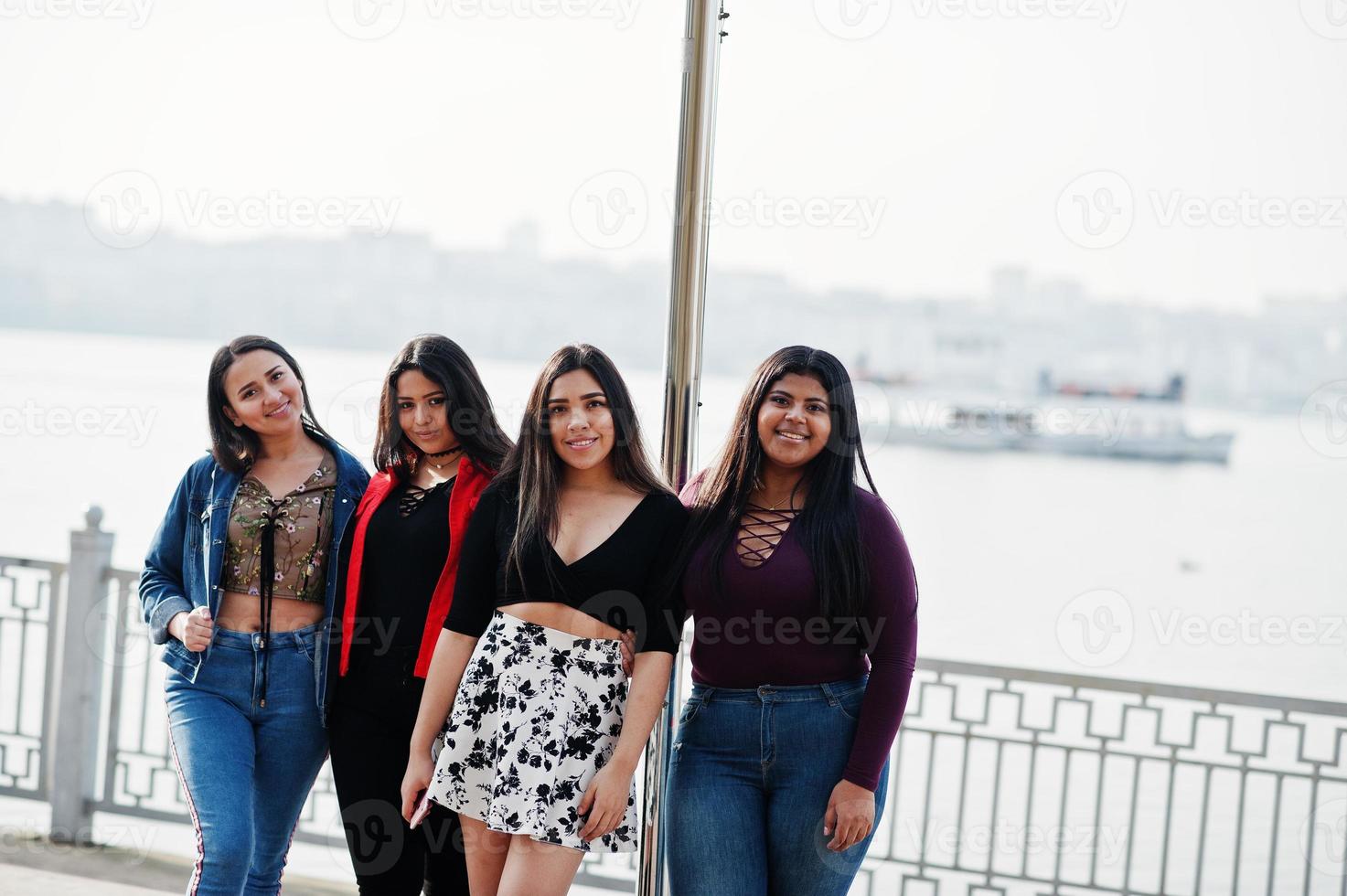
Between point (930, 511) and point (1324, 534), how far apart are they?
863cm

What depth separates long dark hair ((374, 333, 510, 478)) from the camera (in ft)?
7.06

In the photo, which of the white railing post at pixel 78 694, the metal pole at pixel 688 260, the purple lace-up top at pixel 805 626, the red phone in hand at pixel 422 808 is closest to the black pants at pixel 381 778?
the red phone in hand at pixel 422 808

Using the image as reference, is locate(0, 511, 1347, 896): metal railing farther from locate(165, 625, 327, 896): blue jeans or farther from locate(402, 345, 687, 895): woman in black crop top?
locate(165, 625, 327, 896): blue jeans

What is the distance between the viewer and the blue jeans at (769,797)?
6.13 feet

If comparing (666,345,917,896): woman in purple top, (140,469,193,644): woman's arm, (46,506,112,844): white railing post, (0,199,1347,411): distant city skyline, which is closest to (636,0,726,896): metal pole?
(666,345,917,896): woman in purple top

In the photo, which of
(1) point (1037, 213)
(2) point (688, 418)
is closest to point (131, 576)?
(2) point (688, 418)

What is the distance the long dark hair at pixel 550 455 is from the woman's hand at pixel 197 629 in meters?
0.65

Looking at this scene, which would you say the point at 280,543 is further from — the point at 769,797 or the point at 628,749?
the point at 769,797

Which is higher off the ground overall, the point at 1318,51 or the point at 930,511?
the point at 1318,51

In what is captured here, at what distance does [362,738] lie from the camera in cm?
213

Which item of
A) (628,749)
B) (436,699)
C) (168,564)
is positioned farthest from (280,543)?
(628,749)

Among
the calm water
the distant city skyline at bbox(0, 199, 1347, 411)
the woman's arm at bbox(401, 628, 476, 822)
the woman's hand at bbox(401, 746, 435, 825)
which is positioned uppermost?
the distant city skyline at bbox(0, 199, 1347, 411)

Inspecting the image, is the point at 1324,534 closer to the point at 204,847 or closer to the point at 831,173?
the point at 831,173

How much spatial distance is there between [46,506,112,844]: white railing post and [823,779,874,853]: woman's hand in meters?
2.35
